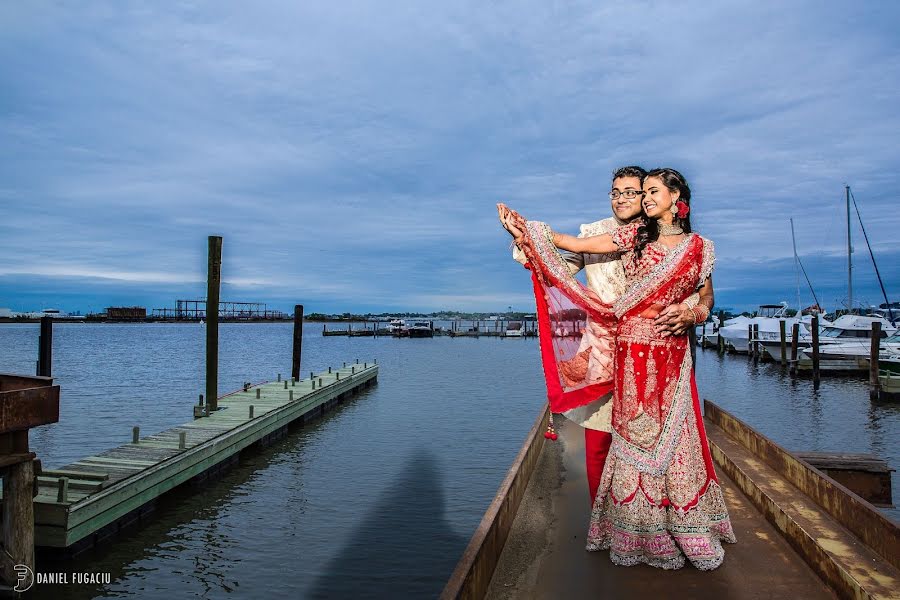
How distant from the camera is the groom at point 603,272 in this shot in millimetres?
3320

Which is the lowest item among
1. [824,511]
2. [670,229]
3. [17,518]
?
[17,518]

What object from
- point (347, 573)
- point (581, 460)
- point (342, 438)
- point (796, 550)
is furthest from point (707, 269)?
point (342, 438)

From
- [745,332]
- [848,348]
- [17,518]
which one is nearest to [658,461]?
[17,518]

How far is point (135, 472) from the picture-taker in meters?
7.88

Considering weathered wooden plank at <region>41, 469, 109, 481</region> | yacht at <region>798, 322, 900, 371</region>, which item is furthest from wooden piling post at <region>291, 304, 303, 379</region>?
yacht at <region>798, 322, 900, 371</region>

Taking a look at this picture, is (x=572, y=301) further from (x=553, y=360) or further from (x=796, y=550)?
(x=796, y=550)

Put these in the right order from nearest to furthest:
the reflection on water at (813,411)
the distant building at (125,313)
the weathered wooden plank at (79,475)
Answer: the weathered wooden plank at (79,475), the reflection on water at (813,411), the distant building at (125,313)

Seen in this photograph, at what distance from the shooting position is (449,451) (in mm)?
13664

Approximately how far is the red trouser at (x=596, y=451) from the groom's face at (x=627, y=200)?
1181 mm

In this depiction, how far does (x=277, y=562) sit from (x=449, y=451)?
6.47 metres

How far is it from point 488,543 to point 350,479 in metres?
8.89

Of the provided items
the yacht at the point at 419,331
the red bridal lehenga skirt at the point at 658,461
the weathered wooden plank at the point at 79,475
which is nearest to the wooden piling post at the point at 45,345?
the weathered wooden plank at the point at 79,475

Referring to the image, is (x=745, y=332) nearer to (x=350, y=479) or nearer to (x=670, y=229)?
(x=350, y=479)

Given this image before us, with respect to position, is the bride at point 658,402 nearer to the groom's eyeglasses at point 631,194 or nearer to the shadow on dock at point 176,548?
the groom's eyeglasses at point 631,194
